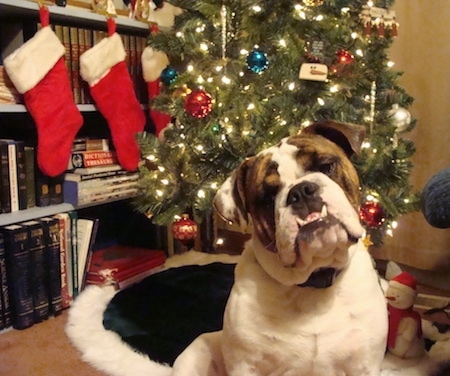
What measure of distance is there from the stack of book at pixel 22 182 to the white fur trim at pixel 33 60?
9.5 inches

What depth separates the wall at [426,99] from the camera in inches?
98.4

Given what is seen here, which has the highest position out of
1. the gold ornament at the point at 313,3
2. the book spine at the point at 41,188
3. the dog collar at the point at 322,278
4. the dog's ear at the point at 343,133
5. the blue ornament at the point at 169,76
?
the gold ornament at the point at 313,3

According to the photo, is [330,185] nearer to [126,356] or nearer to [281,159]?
[281,159]

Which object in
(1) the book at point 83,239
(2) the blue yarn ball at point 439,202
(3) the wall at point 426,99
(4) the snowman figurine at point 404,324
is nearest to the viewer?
(2) the blue yarn ball at point 439,202

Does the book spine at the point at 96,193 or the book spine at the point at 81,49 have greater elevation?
the book spine at the point at 81,49

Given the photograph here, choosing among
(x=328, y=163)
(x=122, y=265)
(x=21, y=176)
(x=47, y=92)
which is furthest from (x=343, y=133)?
(x=122, y=265)

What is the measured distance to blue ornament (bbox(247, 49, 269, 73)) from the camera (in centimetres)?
187

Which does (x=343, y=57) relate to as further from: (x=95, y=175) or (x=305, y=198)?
(x=95, y=175)

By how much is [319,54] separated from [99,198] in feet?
3.56

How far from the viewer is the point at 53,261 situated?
2184mm

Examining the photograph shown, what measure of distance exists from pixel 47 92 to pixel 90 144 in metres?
0.35

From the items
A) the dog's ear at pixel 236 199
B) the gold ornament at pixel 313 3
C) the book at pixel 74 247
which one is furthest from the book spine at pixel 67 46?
the dog's ear at pixel 236 199

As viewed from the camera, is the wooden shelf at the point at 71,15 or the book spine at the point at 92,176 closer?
the wooden shelf at the point at 71,15

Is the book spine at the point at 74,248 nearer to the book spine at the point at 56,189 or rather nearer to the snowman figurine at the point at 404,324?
the book spine at the point at 56,189
